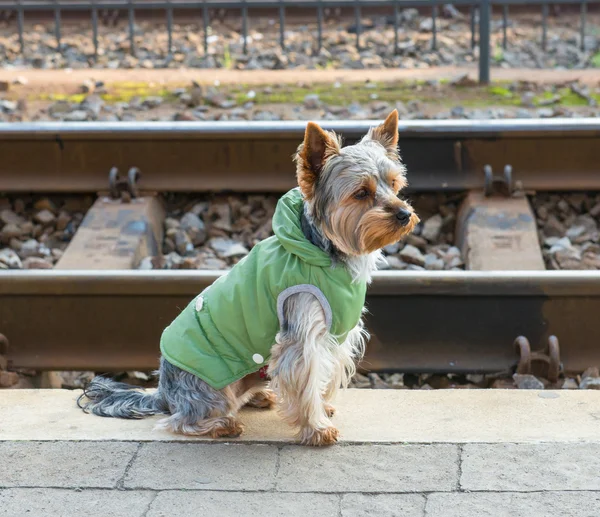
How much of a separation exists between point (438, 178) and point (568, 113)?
2191 millimetres

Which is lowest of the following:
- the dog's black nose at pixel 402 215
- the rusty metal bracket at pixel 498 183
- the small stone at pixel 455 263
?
the small stone at pixel 455 263

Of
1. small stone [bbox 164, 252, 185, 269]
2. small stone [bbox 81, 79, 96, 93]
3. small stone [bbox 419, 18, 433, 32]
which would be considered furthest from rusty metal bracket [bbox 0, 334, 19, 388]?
small stone [bbox 419, 18, 433, 32]

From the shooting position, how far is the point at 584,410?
480 cm

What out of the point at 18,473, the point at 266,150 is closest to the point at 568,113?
the point at 266,150

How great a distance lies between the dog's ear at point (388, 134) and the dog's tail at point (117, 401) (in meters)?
1.62

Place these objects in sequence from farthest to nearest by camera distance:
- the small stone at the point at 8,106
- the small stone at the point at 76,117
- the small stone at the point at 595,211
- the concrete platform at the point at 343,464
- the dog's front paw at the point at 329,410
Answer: the small stone at the point at 8,106, the small stone at the point at 76,117, the small stone at the point at 595,211, the dog's front paw at the point at 329,410, the concrete platform at the point at 343,464

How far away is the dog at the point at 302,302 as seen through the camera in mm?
4441

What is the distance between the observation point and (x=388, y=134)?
15.4 feet

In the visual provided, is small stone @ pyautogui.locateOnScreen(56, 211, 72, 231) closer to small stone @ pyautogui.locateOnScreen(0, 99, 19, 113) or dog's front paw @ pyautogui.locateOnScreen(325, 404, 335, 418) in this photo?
small stone @ pyautogui.locateOnScreen(0, 99, 19, 113)

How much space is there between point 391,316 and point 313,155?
5.96 ft

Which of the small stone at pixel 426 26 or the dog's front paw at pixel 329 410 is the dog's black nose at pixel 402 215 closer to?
the dog's front paw at pixel 329 410

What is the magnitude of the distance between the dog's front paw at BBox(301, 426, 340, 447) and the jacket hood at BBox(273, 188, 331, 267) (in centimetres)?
73

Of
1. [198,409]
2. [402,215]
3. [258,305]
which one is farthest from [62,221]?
[402,215]

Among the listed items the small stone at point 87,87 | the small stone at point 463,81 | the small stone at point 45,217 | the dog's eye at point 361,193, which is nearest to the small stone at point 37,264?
the small stone at point 45,217
